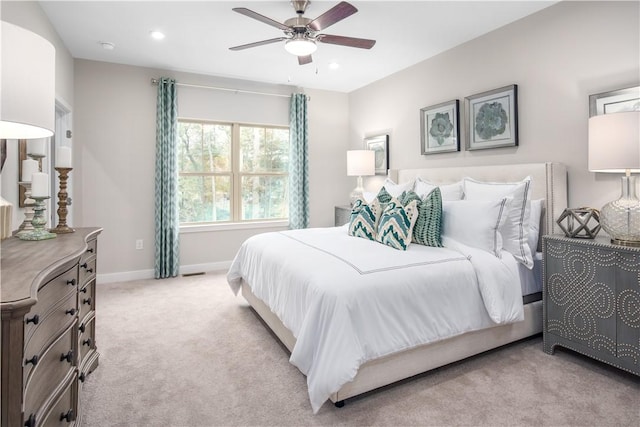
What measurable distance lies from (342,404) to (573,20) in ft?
10.5

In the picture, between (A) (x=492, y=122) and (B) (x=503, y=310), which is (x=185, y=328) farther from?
(A) (x=492, y=122)

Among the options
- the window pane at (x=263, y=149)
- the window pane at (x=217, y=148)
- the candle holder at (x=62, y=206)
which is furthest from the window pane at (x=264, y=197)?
the candle holder at (x=62, y=206)

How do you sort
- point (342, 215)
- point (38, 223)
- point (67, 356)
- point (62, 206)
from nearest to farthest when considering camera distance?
point (67, 356)
point (38, 223)
point (62, 206)
point (342, 215)

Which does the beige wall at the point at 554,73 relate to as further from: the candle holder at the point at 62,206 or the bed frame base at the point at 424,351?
the candle holder at the point at 62,206

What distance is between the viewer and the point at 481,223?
2545mm

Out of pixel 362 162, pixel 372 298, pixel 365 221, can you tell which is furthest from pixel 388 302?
pixel 362 162

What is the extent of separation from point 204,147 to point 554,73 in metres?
4.03

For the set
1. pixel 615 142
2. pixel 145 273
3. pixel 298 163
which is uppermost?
pixel 298 163

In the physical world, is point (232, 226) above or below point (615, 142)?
below

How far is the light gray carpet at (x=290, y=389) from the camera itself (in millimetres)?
1812

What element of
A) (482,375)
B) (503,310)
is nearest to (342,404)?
(482,375)

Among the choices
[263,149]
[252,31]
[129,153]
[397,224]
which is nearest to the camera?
[397,224]

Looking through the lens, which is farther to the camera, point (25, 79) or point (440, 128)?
point (440, 128)

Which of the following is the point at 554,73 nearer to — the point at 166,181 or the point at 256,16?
the point at 256,16
